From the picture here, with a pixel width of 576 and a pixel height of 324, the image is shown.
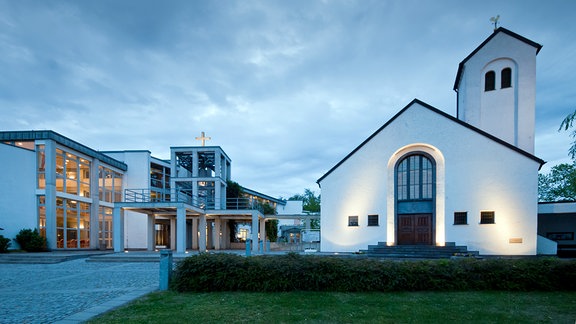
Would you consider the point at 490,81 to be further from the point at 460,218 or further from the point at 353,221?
the point at 353,221

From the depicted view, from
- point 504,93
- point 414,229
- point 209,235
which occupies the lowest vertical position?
point 209,235

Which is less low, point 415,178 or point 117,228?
point 415,178

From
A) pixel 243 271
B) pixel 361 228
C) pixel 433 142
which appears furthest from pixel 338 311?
pixel 433 142

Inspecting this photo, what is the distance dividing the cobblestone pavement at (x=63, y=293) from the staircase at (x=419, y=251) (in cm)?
1210

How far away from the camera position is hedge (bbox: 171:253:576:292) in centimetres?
827

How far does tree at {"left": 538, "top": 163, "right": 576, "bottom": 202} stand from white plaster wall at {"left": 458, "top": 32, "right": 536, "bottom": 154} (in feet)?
62.0

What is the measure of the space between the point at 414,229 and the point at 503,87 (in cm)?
1074

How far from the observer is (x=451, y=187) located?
18484mm

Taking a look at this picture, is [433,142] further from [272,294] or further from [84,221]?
[84,221]

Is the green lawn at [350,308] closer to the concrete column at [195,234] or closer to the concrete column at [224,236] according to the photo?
the concrete column at [195,234]

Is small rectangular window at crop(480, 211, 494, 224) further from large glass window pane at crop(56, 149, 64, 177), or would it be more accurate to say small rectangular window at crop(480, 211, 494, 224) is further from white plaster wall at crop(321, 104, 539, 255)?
large glass window pane at crop(56, 149, 64, 177)

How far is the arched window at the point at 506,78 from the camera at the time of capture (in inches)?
811

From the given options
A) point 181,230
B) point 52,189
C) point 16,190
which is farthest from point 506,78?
point 16,190

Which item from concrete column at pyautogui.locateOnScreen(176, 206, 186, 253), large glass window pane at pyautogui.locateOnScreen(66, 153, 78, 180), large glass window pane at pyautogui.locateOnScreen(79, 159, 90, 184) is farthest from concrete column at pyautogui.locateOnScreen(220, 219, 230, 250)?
large glass window pane at pyautogui.locateOnScreen(66, 153, 78, 180)
